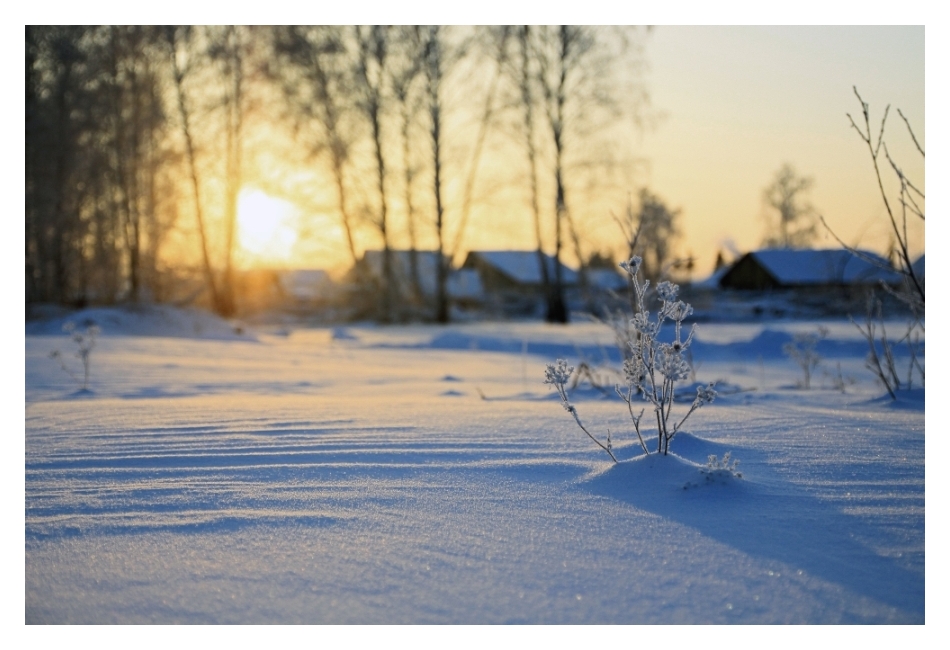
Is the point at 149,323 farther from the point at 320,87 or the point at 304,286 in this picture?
the point at 304,286

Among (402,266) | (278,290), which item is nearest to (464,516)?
(402,266)

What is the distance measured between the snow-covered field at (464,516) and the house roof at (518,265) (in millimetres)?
17075

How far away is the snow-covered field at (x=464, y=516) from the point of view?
1494 millimetres

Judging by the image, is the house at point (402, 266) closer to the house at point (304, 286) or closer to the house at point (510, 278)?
the house at point (510, 278)

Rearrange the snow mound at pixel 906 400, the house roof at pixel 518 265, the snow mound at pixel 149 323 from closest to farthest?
the snow mound at pixel 906 400
the snow mound at pixel 149 323
the house roof at pixel 518 265

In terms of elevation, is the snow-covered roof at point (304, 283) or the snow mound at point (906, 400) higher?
the snow-covered roof at point (304, 283)

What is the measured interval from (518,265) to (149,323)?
1363 cm

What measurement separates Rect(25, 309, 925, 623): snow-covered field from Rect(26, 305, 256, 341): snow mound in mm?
7231

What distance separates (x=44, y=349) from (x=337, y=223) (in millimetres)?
9731

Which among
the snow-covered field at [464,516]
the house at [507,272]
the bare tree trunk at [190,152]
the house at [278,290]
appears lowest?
the snow-covered field at [464,516]

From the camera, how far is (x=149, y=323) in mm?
11516

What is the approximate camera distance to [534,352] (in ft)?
30.1

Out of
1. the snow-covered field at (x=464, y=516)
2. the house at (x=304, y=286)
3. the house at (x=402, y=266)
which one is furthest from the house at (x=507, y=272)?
the snow-covered field at (x=464, y=516)
